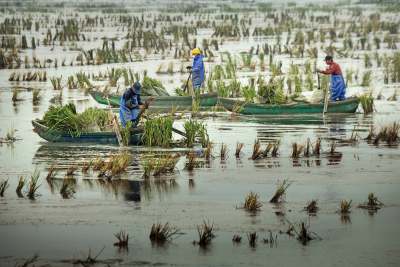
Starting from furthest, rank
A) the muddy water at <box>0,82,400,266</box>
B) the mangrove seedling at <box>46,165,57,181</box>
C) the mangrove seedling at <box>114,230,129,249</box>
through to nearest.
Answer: the mangrove seedling at <box>46,165,57,181</box>, the mangrove seedling at <box>114,230,129,249</box>, the muddy water at <box>0,82,400,266</box>

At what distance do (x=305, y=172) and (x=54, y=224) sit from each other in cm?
446

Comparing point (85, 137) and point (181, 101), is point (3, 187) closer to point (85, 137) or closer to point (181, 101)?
point (85, 137)

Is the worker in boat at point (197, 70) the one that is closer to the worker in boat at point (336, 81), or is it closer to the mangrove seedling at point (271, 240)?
the worker in boat at point (336, 81)

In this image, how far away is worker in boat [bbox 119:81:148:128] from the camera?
1687cm

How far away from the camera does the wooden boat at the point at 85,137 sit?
16.8 meters

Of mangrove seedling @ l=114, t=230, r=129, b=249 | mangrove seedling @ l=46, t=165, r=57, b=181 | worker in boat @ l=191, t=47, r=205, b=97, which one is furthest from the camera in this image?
worker in boat @ l=191, t=47, r=205, b=97

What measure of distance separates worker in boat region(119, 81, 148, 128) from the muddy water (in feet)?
2.07

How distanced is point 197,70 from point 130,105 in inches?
221

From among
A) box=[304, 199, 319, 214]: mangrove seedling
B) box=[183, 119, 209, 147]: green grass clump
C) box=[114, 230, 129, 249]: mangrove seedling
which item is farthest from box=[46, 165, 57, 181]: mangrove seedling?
box=[304, 199, 319, 214]: mangrove seedling

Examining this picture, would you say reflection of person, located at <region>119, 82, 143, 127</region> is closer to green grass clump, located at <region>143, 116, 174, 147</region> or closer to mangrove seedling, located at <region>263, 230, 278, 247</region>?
green grass clump, located at <region>143, 116, 174, 147</region>

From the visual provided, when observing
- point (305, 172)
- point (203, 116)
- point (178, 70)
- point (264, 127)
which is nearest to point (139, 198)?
point (305, 172)

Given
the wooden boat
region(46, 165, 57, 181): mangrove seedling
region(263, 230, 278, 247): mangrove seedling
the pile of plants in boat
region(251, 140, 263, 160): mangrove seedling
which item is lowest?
region(263, 230, 278, 247): mangrove seedling

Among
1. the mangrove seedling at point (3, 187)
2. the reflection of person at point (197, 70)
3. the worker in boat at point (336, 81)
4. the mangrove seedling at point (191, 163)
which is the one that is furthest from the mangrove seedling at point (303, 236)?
the reflection of person at point (197, 70)

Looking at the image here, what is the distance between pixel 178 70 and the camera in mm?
31562
